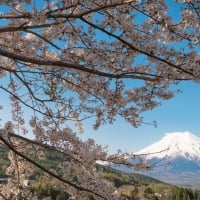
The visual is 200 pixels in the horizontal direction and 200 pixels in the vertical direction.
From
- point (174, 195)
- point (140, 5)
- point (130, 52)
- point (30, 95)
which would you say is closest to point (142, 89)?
point (130, 52)

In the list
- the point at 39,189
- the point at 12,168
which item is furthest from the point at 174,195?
the point at 12,168

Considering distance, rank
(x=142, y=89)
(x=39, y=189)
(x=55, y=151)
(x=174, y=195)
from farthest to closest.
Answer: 1. (x=174, y=195)
2. (x=39, y=189)
3. (x=142, y=89)
4. (x=55, y=151)

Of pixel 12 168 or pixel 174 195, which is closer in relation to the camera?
pixel 12 168

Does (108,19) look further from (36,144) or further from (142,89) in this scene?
(36,144)

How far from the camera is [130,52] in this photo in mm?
5582

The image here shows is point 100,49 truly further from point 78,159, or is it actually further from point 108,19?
point 78,159

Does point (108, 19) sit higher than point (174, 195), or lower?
lower

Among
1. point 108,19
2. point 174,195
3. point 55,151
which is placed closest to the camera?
point 108,19

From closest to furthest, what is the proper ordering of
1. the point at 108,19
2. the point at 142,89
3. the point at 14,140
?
the point at 108,19 → the point at 142,89 → the point at 14,140

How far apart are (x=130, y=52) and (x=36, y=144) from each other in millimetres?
1872

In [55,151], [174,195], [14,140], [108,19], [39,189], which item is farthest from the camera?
[174,195]

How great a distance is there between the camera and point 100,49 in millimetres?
5660

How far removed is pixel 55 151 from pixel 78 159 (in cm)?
33

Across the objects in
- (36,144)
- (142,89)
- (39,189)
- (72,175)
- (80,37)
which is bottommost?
(72,175)
